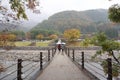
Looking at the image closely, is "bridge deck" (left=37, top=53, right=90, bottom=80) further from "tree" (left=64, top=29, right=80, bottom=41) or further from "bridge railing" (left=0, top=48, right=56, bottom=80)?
"tree" (left=64, top=29, right=80, bottom=41)

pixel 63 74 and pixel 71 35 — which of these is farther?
pixel 71 35

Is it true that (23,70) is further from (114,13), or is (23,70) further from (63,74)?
(114,13)

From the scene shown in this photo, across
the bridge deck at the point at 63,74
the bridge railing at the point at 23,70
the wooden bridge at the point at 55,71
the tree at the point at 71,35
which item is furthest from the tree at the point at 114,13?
the tree at the point at 71,35

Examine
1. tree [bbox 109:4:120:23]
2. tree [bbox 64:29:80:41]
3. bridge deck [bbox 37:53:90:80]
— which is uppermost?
tree [bbox 64:29:80:41]

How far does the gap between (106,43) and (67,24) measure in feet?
515

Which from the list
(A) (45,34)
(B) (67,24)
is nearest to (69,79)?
(A) (45,34)

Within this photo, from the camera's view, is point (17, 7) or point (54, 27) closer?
point (17, 7)

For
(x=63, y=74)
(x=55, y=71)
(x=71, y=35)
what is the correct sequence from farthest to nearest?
(x=71, y=35)
(x=55, y=71)
(x=63, y=74)

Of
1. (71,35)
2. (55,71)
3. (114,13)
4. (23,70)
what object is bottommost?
(23,70)

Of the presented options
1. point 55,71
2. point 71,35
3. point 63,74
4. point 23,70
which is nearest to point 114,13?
point 63,74

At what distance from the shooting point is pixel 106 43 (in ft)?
24.7

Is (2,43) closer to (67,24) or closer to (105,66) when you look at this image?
(105,66)

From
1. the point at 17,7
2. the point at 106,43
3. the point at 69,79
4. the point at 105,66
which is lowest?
the point at 69,79

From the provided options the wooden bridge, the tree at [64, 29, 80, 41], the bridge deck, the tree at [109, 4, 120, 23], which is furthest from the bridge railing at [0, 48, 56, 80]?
the tree at [64, 29, 80, 41]
